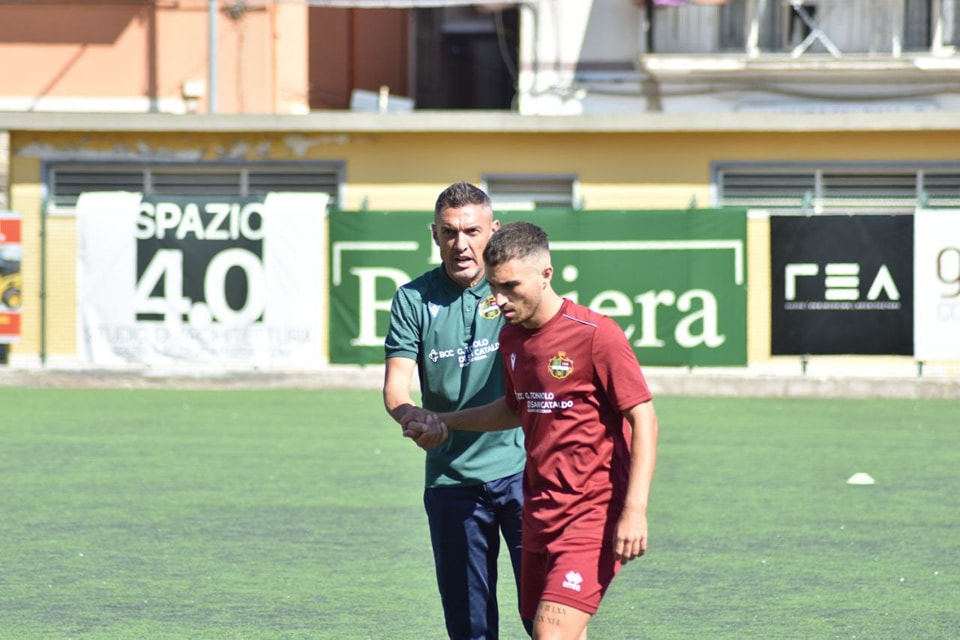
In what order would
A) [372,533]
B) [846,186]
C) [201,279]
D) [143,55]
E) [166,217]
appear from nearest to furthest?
[372,533]
[201,279]
[166,217]
[846,186]
[143,55]

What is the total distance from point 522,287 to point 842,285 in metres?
15.9

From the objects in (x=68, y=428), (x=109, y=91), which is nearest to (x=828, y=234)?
(x=68, y=428)

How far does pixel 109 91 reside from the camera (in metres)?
Result: 28.9

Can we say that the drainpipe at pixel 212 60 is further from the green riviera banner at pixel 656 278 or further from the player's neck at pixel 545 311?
the player's neck at pixel 545 311

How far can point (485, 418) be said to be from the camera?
18.9 feet

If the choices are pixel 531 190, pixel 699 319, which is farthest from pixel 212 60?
pixel 699 319

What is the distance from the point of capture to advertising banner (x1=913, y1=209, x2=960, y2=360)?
20.2m

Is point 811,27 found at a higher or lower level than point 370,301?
higher

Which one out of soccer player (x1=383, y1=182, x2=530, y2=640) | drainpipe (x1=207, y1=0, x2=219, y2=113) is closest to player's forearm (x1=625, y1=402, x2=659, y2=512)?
soccer player (x1=383, y1=182, x2=530, y2=640)

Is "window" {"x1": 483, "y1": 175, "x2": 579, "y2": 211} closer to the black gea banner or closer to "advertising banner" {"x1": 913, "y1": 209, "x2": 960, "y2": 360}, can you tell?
the black gea banner

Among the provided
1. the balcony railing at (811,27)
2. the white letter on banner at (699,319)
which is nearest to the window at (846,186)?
the balcony railing at (811,27)

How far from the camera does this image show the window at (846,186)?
957 inches

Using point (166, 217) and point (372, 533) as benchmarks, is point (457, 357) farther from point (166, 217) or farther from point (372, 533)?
point (166, 217)

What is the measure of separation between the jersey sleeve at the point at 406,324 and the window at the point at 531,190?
61.3ft
